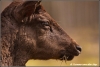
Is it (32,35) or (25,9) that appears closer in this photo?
(25,9)

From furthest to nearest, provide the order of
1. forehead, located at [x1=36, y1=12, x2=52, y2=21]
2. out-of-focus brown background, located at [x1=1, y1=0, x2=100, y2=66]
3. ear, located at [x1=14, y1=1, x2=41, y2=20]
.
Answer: out-of-focus brown background, located at [x1=1, y1=0, x2=100, y2=66] → forehead, located at [x1=36, y1=12, x2=52, y2=21] → ear, located at [x1=14, y1=1, x2=41, y2=20]

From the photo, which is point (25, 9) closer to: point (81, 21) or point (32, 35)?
point (32, 35)

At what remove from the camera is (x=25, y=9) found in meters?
6.30

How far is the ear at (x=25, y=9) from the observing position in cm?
624

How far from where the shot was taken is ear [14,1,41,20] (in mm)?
6245

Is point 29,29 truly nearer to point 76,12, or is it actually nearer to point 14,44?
point 14,44

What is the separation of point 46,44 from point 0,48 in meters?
0.85

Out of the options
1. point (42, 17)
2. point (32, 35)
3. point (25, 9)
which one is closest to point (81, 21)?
point (42, 17)

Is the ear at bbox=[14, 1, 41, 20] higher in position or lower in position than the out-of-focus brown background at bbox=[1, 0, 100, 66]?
higher

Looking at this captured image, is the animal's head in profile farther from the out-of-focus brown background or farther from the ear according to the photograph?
the out-of-focus brown background

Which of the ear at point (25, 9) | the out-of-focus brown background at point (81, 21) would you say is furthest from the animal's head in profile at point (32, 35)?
the out-of-focus brown background at point (81, 21)

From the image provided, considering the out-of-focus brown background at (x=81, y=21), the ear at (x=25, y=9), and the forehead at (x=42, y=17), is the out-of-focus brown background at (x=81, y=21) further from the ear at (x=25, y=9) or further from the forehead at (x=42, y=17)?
the ear at (x=25, y=9)

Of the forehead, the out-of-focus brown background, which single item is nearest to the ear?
the forehead

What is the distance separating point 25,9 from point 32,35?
0.48m
